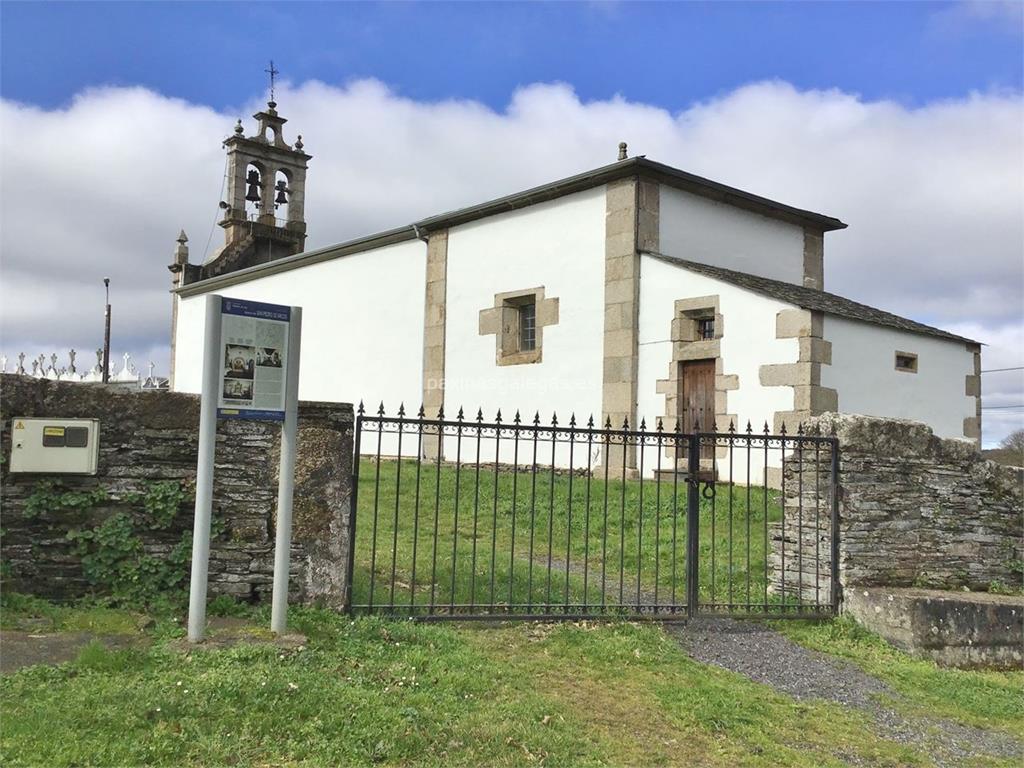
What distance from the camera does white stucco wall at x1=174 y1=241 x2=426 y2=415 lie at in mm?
19312

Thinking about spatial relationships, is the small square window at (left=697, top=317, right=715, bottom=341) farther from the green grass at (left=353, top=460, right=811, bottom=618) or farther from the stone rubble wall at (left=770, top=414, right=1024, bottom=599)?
the stone rubble wall at (left=770, top=414, right=1024, bottom=599)

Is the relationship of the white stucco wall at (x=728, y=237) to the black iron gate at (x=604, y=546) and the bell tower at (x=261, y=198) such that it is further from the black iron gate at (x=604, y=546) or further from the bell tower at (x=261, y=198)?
the bell tower at (x=261, y=198)

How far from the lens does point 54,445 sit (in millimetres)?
5312

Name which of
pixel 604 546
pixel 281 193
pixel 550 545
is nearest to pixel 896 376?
pixel 550 545

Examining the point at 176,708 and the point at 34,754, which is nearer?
the point at 34,754

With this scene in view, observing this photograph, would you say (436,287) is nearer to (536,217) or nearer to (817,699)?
(536,217)

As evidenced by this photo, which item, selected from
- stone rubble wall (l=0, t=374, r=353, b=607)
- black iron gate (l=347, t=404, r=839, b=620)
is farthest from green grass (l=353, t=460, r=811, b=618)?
stone rubble wall (l=0, t=374, r=353, b=607)

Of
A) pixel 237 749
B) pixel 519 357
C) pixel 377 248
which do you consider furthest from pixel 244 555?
pixel 377 248

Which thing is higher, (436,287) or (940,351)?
(436,287)

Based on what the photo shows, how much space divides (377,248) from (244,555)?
15481 millimetres

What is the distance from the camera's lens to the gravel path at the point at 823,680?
15.6ft

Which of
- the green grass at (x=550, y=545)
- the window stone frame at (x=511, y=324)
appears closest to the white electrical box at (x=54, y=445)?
the green grass at (x=550, y=545)

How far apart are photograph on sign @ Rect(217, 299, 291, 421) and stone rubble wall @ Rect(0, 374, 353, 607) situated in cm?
58

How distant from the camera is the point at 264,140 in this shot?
89.1 feet
